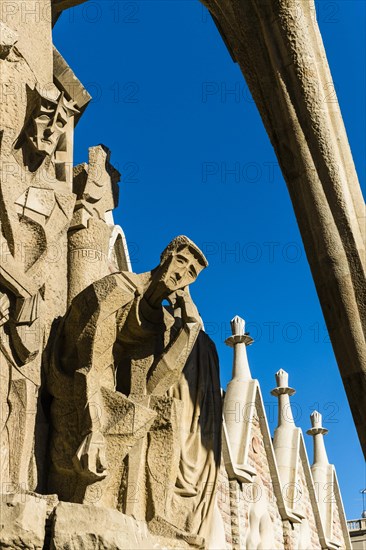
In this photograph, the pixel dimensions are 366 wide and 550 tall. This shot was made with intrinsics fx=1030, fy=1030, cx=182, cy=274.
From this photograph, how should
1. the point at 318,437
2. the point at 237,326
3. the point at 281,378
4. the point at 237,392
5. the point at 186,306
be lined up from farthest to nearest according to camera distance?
the point at 318,437 < the point at 281,378 < the point at 237,326 < the point at 237,392 < the point at 186,306

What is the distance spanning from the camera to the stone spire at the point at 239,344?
14203mm

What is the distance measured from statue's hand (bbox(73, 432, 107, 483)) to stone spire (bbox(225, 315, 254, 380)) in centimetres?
929

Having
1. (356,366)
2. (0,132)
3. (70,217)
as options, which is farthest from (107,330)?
(356,366)

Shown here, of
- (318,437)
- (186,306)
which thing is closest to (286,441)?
(318,437)

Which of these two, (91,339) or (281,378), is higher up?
(281,378)

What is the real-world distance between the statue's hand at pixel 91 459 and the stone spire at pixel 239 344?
9.29 meters

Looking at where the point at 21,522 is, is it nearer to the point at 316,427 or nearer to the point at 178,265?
the point at 178,265

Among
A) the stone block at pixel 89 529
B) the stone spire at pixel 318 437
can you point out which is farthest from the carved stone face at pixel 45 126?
the stone spire at pixel 318 437

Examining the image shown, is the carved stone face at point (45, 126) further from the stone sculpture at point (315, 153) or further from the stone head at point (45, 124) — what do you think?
the stone sculpture at point (315, 153)

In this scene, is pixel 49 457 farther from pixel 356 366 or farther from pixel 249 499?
pixel 249 499

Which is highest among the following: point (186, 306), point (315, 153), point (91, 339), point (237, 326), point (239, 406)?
point (237, 326)

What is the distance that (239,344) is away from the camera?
14.6 m

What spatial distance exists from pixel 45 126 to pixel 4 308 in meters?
1.18

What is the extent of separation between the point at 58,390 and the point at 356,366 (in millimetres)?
1821
